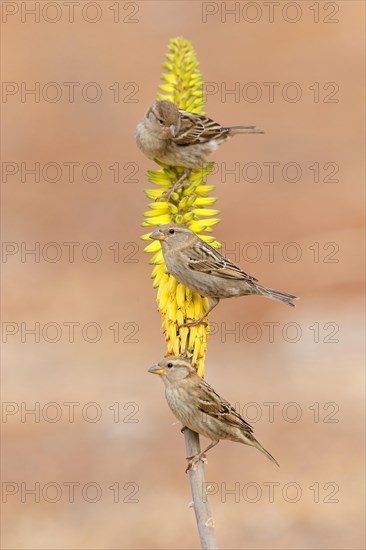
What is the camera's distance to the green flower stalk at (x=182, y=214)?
5348mm

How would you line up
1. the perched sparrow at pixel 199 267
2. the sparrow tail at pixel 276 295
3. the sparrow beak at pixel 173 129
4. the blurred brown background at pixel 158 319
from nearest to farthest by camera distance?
the perched sparrow at pixel 199 267
the sparrow tail at pixel 276 295
the sparrow beak at pixel 173 129
the blurred brown background at pixel 158 319

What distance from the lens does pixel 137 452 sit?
19.7m

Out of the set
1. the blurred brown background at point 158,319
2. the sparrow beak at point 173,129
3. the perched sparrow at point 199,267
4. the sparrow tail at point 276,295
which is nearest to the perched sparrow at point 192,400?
the perched sparrow at point 199,267

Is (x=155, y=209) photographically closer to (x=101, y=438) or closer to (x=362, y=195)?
(x=101, y=438)

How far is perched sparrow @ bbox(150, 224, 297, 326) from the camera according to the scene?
544 cm

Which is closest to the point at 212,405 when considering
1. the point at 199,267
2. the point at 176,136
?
the point at 199,267

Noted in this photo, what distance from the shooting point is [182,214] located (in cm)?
554

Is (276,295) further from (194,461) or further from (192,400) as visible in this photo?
(194,461)

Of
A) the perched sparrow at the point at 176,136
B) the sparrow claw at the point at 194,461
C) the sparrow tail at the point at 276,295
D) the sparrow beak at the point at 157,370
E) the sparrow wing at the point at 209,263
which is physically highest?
the perched sparrow at the point at 176,136

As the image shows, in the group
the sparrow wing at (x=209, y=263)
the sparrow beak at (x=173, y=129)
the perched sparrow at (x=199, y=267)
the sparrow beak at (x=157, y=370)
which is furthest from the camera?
the sparrow beak at (x=173, y=129)

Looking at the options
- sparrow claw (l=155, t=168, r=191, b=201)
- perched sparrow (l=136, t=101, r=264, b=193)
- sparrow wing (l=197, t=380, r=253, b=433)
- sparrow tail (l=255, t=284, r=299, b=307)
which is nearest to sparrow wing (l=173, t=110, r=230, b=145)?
perched sparrow (l=136, t=101, r=264, b=193)

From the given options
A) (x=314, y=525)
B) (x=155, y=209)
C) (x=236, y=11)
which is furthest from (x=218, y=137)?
(x=236, y=11)

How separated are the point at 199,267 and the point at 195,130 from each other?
5.56 feet

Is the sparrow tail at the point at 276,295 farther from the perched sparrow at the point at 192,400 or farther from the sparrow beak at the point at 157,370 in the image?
the sparrow beak at the point at 157,370
